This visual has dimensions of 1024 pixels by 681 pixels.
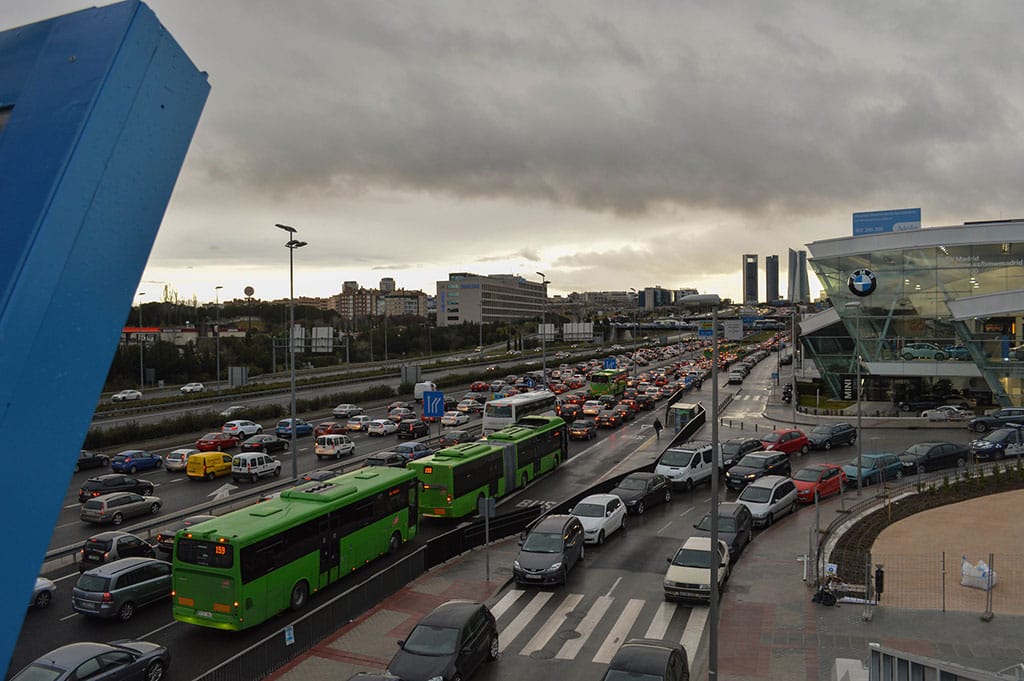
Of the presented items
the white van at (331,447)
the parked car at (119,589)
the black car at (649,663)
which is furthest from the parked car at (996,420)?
the parked car at (119,589)

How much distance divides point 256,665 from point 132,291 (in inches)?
519

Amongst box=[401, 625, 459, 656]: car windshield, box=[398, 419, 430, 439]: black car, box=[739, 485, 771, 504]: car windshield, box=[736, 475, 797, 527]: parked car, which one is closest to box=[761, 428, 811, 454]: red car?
box=[736, 475, 797, 527]: parked car

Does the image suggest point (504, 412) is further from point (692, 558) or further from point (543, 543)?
point (692, 558)

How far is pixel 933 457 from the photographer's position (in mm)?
32844

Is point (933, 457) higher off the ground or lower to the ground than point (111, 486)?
higher

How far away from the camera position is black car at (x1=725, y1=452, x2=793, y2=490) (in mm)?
30516

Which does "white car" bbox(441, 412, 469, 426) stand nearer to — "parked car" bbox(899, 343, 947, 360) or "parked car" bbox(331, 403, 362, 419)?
"parked car" bbox(331, 403, 362, 419)

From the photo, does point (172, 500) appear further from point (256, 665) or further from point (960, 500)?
point (960, 500)

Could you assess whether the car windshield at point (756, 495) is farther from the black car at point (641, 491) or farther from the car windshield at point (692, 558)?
the car windshield at point (692, 558)

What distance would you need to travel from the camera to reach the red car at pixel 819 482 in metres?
28.4

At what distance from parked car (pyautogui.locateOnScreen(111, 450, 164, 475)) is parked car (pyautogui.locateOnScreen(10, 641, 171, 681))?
25145 millimetres

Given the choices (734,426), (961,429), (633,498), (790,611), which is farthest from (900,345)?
(790,611)

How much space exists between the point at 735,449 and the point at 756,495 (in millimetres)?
10295

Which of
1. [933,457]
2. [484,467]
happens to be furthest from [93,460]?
[933,457]
